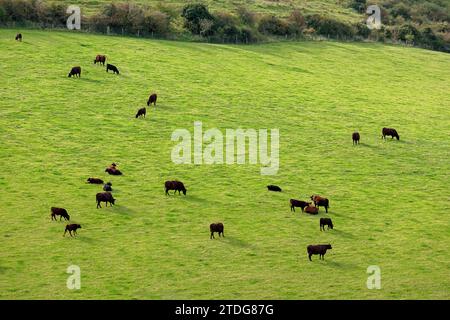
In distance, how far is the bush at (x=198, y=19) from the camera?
3228 inches

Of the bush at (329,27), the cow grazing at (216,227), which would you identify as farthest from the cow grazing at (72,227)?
the bush at (329,27)

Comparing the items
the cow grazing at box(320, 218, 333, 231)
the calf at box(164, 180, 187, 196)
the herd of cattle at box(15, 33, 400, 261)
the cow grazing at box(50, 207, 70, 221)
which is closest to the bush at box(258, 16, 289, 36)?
the herd of cattle at box(15, 33, 400, 261)

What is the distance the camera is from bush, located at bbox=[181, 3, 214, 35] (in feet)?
269

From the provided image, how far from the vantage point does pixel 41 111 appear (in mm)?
58000

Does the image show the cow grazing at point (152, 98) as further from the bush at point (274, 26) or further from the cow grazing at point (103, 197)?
the bush at point (274, 26)

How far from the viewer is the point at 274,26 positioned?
86625mm

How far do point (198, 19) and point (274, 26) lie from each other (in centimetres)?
908

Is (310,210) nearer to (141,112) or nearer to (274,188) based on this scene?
(274,188)

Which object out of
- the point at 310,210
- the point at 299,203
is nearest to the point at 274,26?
the point at 299,203
